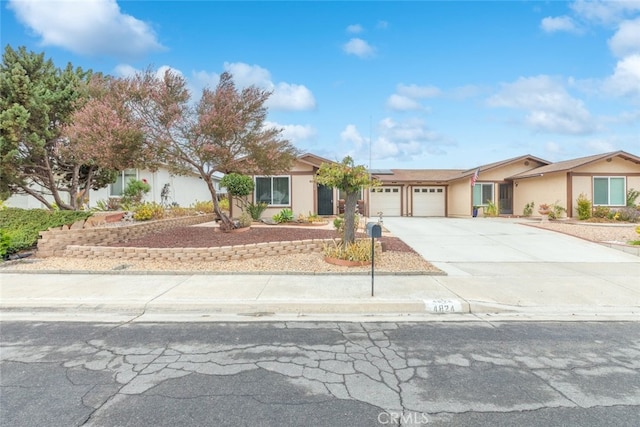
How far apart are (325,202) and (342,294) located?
13419 mm

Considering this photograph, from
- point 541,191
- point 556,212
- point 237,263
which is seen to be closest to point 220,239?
point 237,263

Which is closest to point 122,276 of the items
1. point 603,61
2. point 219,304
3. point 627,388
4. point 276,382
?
point 219,304

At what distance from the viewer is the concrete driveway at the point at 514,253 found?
866cm

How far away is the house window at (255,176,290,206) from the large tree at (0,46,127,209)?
750 centimetres

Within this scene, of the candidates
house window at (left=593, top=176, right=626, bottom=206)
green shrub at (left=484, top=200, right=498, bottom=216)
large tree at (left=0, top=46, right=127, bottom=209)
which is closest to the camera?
large tree at (left=0, top=46, right=127, bottom=209)

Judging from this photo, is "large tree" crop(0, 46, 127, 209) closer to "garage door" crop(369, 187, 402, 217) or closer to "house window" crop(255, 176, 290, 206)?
"house window" crop(255, 176, 290, 206)

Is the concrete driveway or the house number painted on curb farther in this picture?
the concrete driveway

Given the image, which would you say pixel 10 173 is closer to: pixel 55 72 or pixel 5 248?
pixel 5 248

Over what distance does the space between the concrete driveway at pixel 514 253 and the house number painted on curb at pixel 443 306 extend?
2.52 m

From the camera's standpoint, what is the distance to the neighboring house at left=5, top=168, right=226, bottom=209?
1898 cm

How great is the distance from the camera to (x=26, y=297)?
20.3 feet

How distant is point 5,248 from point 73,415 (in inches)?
345

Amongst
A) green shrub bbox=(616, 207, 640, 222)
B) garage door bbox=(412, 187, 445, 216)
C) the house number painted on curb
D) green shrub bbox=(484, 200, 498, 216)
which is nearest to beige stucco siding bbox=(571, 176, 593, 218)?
green shrub bbox=(616, 207, 640, 222)

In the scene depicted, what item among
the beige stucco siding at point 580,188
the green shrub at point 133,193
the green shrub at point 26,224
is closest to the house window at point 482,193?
the beige stucco siding at point 580,188
